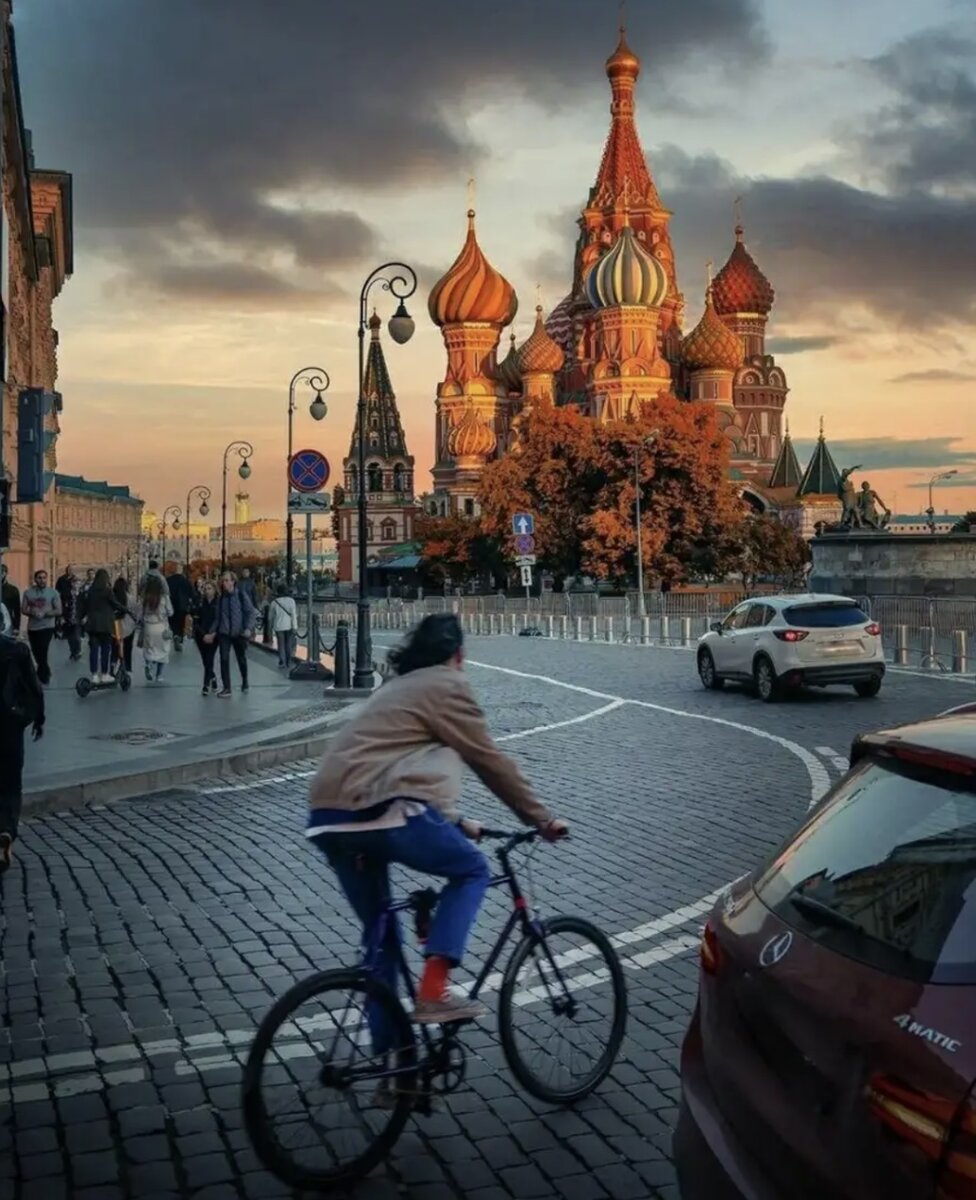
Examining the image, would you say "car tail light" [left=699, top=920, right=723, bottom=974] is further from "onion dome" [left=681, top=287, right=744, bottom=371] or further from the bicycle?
"onion dome" [left=681, top=287, right=744, bottom=371]

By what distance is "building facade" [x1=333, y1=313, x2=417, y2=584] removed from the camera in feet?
461

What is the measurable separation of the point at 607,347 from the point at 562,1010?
339ft

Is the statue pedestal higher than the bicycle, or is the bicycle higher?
the statue pedestal

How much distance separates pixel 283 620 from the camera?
88.3 ft

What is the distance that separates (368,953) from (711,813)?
6.55 metres

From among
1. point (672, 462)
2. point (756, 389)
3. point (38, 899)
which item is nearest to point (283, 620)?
point (38, 899)

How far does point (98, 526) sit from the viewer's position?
14212 cm

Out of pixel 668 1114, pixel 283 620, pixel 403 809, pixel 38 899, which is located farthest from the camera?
pixel 283 620

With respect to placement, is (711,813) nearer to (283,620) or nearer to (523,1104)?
(523,1104)

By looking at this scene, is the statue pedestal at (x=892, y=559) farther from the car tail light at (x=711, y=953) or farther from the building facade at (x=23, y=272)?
the car tail light at (x=711, y=953)

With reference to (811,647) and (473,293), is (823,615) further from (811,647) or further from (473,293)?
(473,293)

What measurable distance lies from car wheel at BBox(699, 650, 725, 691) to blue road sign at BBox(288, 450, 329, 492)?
6643mm

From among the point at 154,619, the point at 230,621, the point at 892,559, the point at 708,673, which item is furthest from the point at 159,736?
the point at 892,559

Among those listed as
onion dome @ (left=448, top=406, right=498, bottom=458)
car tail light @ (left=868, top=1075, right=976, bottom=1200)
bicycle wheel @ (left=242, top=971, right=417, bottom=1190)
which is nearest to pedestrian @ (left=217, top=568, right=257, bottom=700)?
bicycle wheel @ (left=242, top=971, right=417, bottom=1190)
